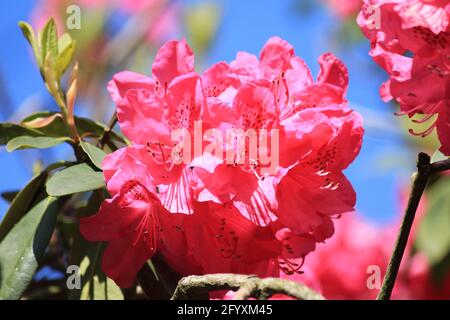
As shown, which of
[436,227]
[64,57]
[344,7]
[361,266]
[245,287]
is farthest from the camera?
[344,7]

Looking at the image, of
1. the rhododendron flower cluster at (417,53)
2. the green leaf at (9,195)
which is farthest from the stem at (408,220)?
the green leaf at (9,195)

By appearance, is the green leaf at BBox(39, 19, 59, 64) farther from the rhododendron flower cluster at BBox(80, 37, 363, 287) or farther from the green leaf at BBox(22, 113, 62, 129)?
the rhododendron flower cluster at BBox(80, 37, 363, 287)

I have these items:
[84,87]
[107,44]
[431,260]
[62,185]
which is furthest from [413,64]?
[107,44]

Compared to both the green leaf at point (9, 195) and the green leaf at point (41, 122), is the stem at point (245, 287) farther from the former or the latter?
the green leaf at point (9, 195)

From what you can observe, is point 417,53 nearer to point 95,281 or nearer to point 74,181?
point 74,181

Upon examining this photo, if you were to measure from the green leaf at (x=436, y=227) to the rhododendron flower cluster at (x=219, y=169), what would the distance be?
0.94m

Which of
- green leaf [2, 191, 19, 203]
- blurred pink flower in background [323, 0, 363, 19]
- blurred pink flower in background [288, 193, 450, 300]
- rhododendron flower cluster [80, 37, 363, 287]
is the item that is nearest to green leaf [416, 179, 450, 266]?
blurred pink flower in background [288, 193, 450, 300]

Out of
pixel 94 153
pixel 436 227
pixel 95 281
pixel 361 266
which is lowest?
pixel 361 266

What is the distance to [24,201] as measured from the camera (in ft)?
4.62

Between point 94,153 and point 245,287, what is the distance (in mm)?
449

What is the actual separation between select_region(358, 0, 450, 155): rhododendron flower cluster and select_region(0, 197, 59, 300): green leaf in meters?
0.56

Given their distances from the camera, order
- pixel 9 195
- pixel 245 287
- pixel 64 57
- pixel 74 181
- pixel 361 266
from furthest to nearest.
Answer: pixel 361 266, pixel 9 195, pixel 64 57, pixel 74 181, pixel 245 287

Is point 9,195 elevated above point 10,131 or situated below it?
below

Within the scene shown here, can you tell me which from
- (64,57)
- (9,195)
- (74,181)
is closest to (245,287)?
(74,181)
